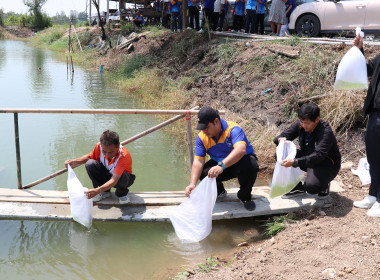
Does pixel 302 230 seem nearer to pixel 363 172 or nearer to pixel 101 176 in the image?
pixel 363 172

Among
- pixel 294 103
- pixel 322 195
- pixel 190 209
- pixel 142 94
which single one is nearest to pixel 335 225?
pixel 322 195

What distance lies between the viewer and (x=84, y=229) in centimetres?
371

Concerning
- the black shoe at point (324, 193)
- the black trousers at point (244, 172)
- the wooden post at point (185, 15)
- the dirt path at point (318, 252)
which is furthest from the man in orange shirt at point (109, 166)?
the wooden post at point (185, 15)

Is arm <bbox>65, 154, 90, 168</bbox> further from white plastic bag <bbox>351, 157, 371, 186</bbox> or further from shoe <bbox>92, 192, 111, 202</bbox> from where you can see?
white plastic bag <bbox>351, 157, 371, 186</bbox>

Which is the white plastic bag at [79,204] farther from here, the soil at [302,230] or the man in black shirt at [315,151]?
the man in black shirt at [315,151]

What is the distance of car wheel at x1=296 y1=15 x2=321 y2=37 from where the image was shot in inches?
350

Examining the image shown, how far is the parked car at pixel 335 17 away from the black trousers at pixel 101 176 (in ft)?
23.4

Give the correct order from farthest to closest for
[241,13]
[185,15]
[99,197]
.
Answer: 1. [185,15]
2. [241,13]
3. [99,197]

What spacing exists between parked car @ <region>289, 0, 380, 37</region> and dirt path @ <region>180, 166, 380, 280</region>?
619cm

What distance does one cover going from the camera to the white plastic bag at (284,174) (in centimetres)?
341

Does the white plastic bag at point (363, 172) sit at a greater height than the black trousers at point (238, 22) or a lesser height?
lesser

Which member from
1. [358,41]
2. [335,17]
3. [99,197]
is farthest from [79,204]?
[335,17]

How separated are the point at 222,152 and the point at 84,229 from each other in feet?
5.49

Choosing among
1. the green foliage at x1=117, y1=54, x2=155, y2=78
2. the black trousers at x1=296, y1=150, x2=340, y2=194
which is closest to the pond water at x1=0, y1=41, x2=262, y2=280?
the black trousers at x1=296, y1=150, x2=340, y2=194
